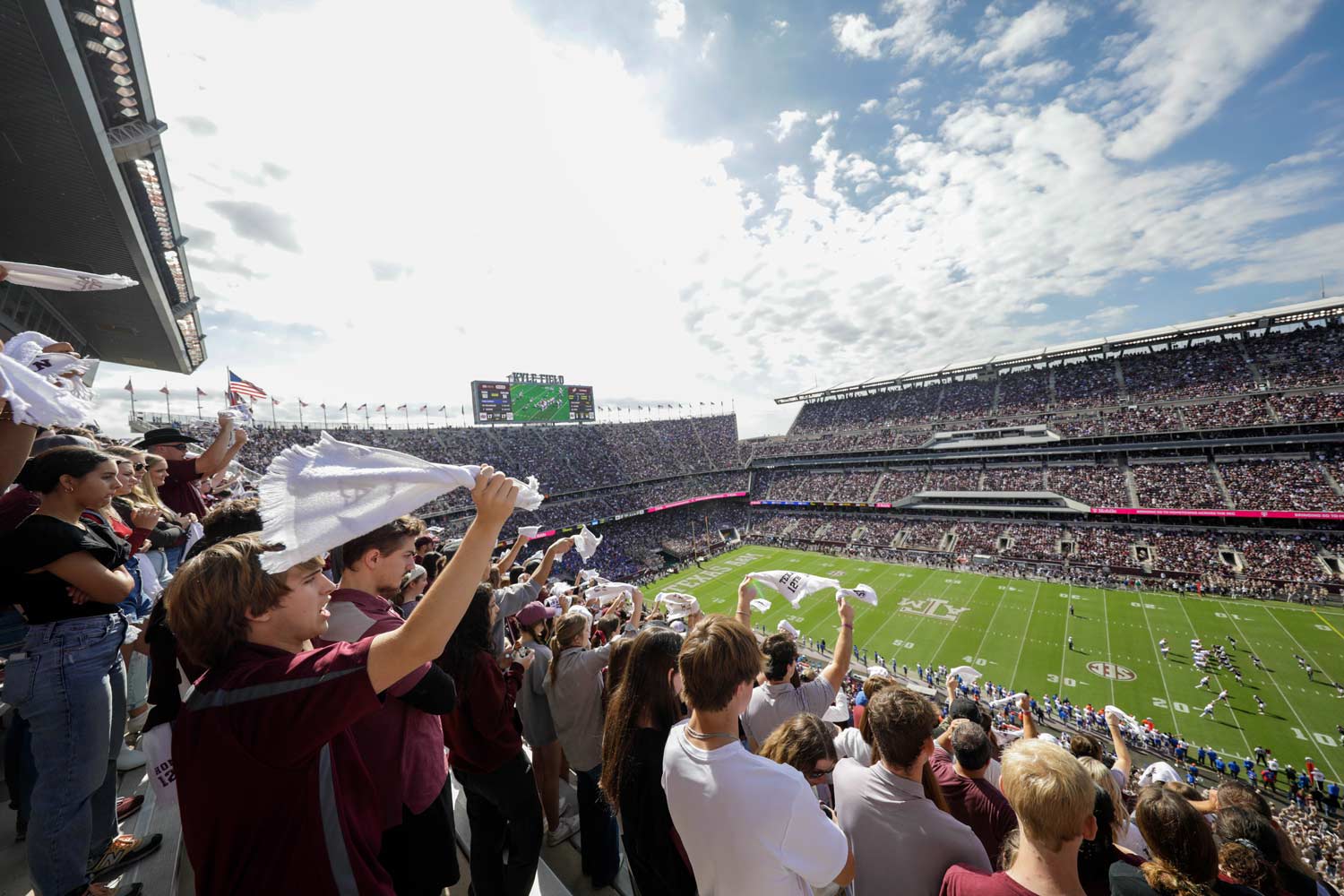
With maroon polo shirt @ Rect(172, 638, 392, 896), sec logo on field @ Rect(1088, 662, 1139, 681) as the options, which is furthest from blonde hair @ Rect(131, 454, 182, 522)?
sec logo on field @ Rect(1088, 662, 1139, 681)

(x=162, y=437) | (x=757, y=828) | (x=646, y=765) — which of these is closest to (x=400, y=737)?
(x=646, y=765)

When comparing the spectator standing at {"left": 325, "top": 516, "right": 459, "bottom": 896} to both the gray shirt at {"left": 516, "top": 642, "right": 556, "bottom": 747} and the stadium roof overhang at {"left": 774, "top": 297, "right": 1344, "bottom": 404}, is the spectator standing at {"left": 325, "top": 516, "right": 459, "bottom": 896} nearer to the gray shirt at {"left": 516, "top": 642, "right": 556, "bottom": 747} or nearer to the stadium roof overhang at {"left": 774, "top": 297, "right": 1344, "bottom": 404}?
the gray shirt at {"left": 516, "top": 642, "right": 556, "bottom": 747}

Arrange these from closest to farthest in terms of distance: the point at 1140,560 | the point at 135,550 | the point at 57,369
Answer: the point at 57,369 < the point at 135,550 < the point at 1140,560

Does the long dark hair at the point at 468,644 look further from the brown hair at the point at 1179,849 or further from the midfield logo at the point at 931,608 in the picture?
the midfield logo at the point at 931,608

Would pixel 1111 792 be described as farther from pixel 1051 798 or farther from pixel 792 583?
pixel 792 583

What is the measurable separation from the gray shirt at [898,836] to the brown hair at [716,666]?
1.03 meters

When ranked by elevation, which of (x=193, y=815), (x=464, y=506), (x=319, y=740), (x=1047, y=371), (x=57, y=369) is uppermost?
(x=1047, y=371)

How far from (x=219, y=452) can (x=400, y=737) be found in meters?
5.80

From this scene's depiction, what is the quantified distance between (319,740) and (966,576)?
4007 centimetres

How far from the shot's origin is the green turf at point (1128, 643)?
1738cm

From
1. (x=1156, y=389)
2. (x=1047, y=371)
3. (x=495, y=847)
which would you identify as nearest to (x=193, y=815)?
(x=495, y=847)

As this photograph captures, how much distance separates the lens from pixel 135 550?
4.55 meters

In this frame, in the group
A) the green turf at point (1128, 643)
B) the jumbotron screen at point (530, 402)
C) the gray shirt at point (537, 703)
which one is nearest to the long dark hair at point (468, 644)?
the gray shirt at point (537, 703)

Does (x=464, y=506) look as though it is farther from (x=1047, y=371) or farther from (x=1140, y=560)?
(x=1047, y=371)
